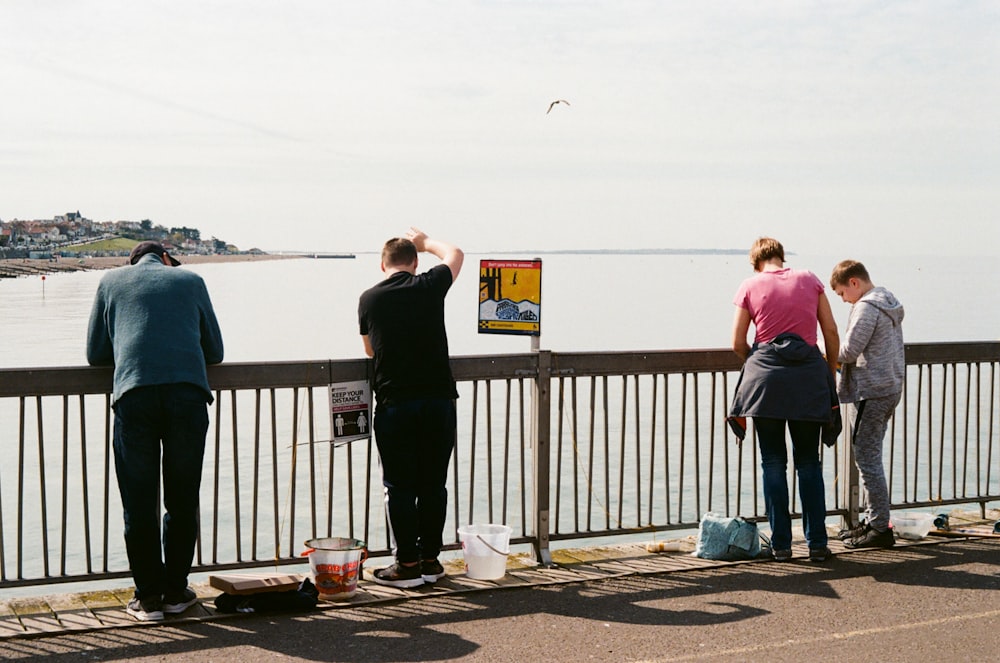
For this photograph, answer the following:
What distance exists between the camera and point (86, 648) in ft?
17.4

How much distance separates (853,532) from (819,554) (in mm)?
577

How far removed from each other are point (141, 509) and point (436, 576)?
170 cm

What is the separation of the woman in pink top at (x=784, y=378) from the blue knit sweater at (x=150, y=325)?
122 inches

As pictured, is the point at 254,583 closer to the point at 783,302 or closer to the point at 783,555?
the point at 783,555

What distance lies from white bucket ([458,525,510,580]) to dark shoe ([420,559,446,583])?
201 mm

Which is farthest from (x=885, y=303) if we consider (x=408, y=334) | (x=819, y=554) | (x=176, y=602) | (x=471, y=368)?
(x=176, y=602)

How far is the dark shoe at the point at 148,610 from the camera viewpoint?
5.71 meters

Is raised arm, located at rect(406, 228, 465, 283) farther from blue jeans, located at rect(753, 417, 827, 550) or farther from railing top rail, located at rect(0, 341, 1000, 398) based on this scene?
blue jeans, located at rect(753, 417, 827, 550)

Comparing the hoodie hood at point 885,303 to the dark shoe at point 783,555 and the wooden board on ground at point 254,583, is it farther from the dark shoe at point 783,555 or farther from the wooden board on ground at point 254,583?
the wooden board on ground at point 254,583

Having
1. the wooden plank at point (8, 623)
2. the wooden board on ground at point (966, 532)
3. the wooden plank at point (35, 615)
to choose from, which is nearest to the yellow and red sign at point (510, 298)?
the wooden plank at point (35, 615)

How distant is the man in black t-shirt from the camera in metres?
6.25

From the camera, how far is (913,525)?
24.9 ft

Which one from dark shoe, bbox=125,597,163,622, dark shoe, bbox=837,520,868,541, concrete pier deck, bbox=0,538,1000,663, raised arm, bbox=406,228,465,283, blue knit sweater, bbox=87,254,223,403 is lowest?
concrete pier deck, bbox=0,538,1000,663

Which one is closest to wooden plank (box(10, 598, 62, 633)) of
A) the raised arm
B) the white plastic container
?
the raised arm
